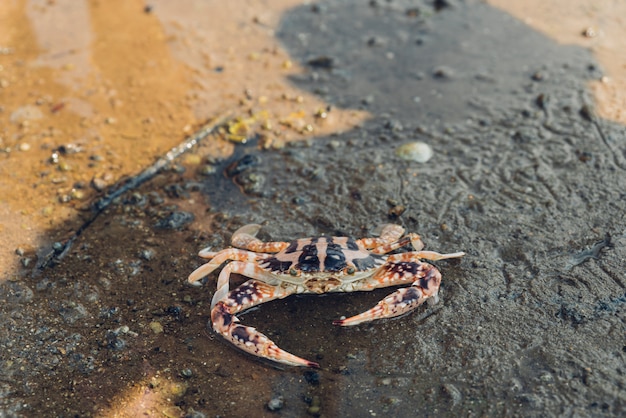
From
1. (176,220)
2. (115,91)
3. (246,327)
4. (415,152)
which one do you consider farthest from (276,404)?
(115,91)

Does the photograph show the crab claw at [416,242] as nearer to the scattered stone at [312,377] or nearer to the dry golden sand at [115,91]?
the scattered stone at [312,377]

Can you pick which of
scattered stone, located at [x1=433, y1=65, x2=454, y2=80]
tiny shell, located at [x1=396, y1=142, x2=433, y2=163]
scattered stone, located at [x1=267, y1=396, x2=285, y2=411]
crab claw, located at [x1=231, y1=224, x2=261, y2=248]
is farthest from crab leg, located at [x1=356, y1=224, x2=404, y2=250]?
scattered stone, located at [x1=433, y1=65, x2=454, y2=80]

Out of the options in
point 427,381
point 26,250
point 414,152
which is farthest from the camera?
point 414,152

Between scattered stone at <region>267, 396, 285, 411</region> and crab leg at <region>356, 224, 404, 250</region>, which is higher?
crab leg at <region>356, 224, 404, 250</region>

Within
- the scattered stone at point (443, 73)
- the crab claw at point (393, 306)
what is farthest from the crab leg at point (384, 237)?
the scattered stone at point (443, 73)

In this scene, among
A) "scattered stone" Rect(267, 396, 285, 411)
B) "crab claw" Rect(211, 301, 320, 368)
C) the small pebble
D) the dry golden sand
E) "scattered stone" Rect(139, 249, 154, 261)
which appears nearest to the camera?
"scattered stone" Rect(267, 396, 285, 411)

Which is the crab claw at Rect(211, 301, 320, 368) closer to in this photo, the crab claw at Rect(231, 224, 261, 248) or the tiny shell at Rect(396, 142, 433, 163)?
the crab claw at Rect(231, 224, 261, 248)

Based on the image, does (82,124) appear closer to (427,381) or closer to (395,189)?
(395,189)

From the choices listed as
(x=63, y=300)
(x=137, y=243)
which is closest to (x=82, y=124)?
(x=137, y=243)
